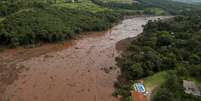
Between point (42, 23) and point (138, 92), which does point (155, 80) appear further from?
point (42, 23)

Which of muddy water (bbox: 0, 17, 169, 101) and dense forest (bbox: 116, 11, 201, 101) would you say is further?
muddy water (bbox: 0, 17, 169, 101)

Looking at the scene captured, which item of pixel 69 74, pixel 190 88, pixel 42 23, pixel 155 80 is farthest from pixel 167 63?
pixel 42 23

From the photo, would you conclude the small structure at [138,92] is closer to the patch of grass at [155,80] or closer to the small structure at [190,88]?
the patch of grass at [155,80]

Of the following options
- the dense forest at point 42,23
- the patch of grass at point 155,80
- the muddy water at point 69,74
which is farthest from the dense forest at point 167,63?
the dense forest at point 42,23

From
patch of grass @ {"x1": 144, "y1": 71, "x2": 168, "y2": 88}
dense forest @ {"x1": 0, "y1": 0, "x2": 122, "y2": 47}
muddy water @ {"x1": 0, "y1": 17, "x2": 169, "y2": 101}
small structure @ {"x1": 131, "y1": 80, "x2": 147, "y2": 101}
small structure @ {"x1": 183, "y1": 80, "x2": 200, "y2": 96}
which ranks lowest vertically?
muddy water @ {"x1": 0, "y1": 17, "x2": 169, "y2": 101}

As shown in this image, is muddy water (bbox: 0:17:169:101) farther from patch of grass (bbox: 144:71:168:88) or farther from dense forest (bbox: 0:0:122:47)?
patch of grass (bbox: 144:71:168:88)

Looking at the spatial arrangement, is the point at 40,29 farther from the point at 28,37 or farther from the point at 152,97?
the point at 152,97

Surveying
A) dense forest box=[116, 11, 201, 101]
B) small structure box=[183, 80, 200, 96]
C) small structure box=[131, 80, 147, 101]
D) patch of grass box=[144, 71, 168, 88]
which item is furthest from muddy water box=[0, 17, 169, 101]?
small structure box=[183, 80, 200, 96]
